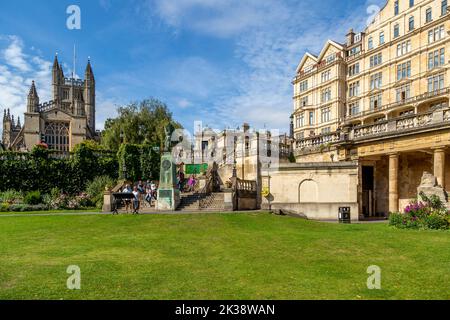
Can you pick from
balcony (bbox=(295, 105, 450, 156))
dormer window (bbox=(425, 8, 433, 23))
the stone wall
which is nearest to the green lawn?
the stone wall

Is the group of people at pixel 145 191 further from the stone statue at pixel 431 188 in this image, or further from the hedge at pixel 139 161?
the stone statue at pixel 431 188

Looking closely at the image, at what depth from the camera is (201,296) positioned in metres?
6.04

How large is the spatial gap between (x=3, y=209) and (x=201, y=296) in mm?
26513

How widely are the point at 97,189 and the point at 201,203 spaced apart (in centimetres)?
1358

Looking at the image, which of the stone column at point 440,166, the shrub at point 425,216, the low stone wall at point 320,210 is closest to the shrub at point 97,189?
the low stone wall at point 320,210

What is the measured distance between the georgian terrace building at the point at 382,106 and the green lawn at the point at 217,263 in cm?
934

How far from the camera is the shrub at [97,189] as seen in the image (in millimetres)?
30828

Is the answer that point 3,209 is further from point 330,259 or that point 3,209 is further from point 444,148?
point 444,148

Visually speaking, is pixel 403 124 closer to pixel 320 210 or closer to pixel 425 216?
pixel 320 210

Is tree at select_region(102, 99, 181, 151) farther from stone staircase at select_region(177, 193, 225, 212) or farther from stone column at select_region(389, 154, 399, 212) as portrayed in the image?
stone column at select_region(389, 154, 399, 212)

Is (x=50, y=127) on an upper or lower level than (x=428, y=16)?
lower

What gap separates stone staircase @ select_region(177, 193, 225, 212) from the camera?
A: 23391 millimetres

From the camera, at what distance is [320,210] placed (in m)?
22.7

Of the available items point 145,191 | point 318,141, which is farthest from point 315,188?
point 145,191
